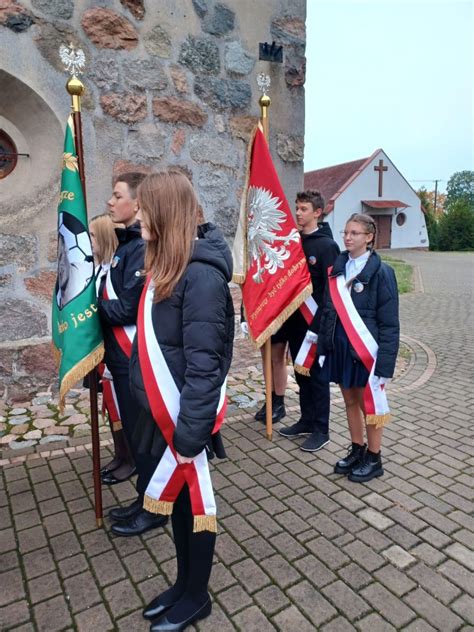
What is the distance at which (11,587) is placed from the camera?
2.40 m

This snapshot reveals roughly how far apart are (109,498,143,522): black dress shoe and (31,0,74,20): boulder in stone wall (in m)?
4.20

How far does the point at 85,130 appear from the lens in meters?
4.59

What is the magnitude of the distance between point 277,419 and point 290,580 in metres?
2.01

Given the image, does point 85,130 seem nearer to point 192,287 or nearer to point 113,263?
point 113,263

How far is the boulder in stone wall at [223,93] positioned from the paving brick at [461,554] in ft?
15.1

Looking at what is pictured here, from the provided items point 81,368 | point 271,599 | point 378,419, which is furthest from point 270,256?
point 271,599

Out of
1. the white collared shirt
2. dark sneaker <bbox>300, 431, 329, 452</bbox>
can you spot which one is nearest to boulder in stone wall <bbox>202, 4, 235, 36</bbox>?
the white collared shirt

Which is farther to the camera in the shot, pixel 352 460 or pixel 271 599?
pixel 352 460

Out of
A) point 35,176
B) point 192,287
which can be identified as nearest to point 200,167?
point 35,176

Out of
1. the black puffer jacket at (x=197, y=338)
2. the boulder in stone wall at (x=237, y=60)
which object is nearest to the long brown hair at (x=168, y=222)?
the black puffer jacket at (x=197, y=338)

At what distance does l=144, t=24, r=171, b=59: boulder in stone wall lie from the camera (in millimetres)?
4715

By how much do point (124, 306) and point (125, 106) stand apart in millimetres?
2897

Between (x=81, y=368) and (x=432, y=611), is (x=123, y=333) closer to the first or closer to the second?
(x=81, y=368)

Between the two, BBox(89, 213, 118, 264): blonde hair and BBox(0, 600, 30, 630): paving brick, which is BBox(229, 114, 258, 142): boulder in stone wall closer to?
BBox(89, 213, 118, 264): blonde hair
